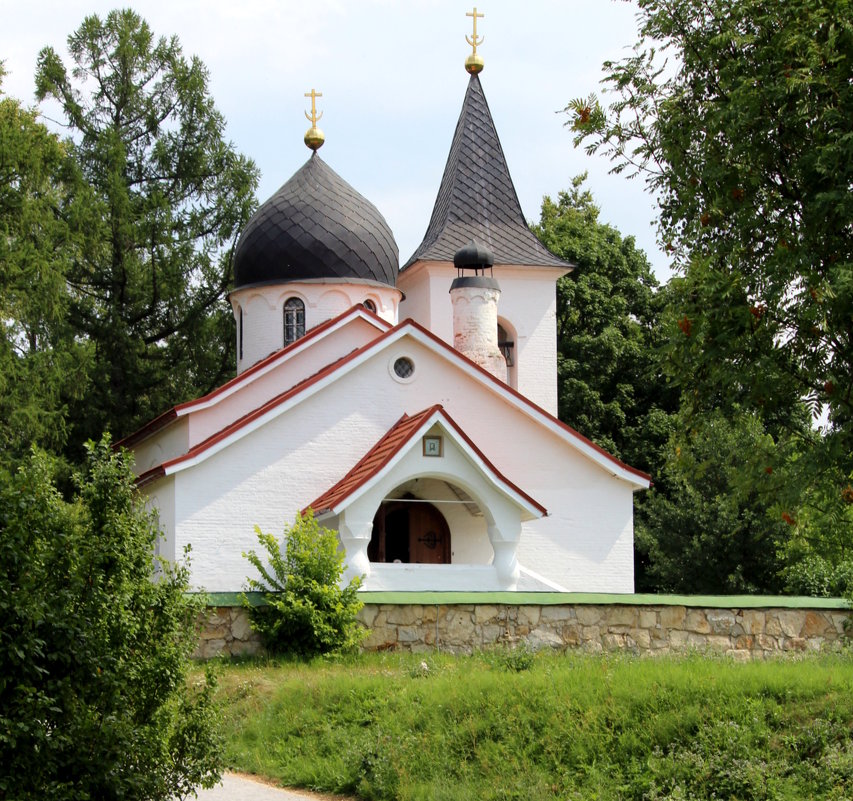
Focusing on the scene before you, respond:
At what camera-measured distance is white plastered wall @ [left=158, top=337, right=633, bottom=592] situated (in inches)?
767

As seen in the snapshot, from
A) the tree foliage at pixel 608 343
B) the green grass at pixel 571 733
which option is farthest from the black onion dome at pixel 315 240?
the green grass at pixel 571 733

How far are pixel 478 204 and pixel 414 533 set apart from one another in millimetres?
8662

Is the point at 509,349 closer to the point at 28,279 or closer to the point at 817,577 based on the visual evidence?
the point at 817,577

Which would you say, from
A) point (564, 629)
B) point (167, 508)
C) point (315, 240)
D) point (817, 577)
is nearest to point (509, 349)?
point (315, 240)

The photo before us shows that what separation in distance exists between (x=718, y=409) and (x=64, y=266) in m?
17.6

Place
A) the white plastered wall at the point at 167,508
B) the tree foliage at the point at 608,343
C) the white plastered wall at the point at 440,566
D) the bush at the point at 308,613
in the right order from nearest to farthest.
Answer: the bush at the point at 308,613 → the white plastered wall at the point at 440,566 → the white plastered wall at the point at 167,508 → the tree foliage at the point at 608,343

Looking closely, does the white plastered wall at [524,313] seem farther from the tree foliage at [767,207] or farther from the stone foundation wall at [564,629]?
the tree foliage at [767,207]

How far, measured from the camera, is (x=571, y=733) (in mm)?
9602

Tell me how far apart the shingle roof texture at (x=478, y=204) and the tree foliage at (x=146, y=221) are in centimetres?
756

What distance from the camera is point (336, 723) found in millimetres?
10969

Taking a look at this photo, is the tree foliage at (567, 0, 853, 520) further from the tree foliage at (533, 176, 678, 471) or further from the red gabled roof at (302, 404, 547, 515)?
the tree foliage at (533, 176, 678, 471)

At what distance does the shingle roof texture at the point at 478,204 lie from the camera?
2691cm

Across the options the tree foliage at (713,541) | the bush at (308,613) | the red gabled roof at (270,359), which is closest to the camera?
the bush at (308,613)

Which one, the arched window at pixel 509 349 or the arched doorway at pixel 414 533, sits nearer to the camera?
the arched doorway at pixel 414 533
